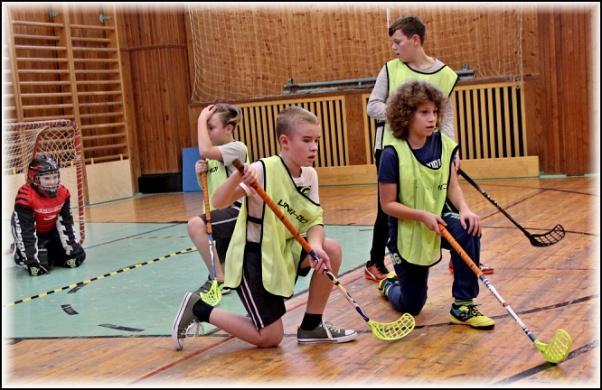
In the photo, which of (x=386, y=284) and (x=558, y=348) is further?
(x=386, y=284)

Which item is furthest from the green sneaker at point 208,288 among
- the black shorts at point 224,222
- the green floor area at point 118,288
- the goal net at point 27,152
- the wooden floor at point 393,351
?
the goal net at point 27,152

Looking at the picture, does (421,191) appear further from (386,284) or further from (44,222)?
(44,222)

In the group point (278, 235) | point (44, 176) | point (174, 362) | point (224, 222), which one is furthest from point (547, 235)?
point (44, 176)

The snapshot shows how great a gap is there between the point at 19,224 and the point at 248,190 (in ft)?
8.88

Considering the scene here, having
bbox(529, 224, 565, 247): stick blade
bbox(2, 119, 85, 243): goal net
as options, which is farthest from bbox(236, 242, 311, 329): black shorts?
bbox(2, 119, 85, 243): goal net

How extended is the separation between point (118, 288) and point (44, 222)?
1110 millimetres

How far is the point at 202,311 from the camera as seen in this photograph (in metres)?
3.05

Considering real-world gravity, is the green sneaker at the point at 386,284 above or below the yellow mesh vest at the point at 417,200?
below

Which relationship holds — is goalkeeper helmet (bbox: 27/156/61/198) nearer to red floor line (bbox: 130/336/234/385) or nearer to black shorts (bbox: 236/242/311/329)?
red floor line (bbox: 130/336/234/385)

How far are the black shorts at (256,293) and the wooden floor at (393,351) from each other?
122mm

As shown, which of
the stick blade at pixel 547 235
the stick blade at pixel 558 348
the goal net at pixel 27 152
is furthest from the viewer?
the goal net at pixel 27 152

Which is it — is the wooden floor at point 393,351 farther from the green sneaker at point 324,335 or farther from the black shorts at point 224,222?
the black shorts at point 224,222

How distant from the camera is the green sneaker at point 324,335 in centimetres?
304

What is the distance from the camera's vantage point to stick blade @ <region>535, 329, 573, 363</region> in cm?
257
